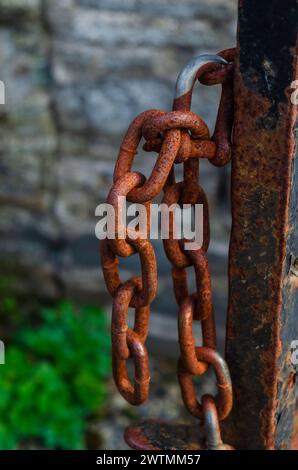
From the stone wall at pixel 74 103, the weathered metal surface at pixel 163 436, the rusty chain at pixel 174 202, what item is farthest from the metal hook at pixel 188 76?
the stone wall at pixel 74 103

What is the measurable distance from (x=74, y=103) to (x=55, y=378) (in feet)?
3.15

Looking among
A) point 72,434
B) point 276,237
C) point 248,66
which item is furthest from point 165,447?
point 72,434

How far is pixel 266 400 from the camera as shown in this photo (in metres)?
1.03

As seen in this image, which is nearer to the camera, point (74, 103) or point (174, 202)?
point (174, 202)

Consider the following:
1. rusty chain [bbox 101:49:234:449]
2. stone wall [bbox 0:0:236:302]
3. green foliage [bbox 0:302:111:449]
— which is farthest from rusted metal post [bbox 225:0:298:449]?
stone wall [bbox 0:0:236:302]

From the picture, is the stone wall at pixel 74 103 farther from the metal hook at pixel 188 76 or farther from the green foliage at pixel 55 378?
the metal hook at pixel 188 76

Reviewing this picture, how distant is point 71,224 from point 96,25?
73 cm

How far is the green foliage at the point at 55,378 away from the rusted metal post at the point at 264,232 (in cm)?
134

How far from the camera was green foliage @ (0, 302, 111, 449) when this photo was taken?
7.55 feet

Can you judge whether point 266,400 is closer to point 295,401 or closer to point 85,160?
point 295,401

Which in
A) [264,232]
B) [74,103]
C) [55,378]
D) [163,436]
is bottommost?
[55,378]

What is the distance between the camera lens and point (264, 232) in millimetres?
950

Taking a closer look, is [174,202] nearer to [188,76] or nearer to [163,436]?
[188,76]

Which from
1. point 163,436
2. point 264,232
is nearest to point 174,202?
point 264,232
